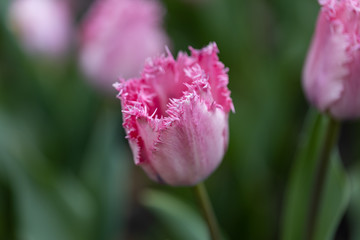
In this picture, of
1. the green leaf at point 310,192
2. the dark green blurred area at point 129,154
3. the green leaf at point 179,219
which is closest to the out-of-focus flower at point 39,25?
the dark green blurred area at point 129,154

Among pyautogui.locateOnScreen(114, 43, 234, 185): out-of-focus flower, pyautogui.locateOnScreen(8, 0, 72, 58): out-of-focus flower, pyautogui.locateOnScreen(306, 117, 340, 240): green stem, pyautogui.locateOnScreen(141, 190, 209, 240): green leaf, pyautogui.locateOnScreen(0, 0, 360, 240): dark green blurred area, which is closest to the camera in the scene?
pyautogui.locateOnScreen(114, 43, 234, 185): out-of-focus flower

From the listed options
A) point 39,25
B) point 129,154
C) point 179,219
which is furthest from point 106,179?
point 39,25

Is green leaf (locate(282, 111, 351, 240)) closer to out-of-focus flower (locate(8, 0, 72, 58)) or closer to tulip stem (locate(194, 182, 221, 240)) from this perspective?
tulip stem (locate(194, 182, 221, 240))

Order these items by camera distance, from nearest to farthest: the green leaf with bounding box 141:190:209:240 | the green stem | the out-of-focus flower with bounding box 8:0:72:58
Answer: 1. the green stem
2. the green leaf with bounding box 141:190:209:240
3. the out-of-focus flower with bounding box 8:0:72:58

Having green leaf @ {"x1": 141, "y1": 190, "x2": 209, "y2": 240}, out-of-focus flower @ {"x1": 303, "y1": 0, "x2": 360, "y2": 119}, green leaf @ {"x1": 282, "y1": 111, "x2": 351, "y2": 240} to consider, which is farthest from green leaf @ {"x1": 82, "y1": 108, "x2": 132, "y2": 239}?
out-of-focus flower @ {"x1": 303, "y1": 0, "x2": 360, "y2": 119}

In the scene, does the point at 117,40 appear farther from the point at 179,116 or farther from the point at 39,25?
the point at 179,116

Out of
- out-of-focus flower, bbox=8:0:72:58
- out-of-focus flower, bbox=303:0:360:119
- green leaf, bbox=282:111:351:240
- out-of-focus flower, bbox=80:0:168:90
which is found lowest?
green leaf, bbox=282:111:351:240

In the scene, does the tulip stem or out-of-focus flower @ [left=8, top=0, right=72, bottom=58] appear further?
out-of-focus flower @ [left=8, top=0, right=72, bottom=58]
